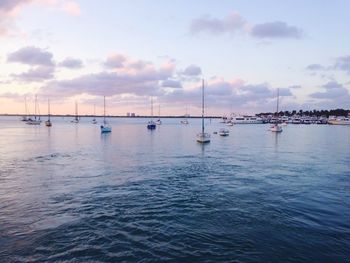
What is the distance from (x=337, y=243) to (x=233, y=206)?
784 centimetres

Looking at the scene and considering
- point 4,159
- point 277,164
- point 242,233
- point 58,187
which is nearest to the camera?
point 242,233

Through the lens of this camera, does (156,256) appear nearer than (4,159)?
Yes

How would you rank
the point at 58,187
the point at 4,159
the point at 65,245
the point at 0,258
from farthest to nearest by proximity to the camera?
the point at 4,159 → the point at 58,187 → the point at 65,245 → the point at 0,258

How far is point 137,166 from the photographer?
44.9 metres

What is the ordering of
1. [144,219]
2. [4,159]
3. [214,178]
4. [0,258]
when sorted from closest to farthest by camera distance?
[0,258] → [144,219] → [214,178] → [4,159]

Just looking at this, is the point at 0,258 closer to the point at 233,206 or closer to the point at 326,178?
the point at 233,206

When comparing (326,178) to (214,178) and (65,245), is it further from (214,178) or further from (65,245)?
(65,245)

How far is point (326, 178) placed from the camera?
1448 inches

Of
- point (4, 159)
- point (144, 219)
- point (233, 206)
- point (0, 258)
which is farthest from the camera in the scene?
point (4, 159)

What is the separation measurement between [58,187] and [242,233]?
60.8ft

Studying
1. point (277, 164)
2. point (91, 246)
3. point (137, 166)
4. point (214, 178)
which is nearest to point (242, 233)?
point (91, 246)

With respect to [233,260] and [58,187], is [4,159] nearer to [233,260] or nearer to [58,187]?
[58,187]

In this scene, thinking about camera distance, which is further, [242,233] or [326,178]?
[326,178]

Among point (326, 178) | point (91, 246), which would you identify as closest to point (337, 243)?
point (91, 246)
